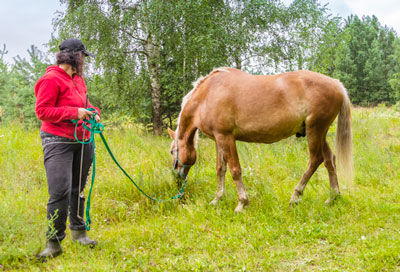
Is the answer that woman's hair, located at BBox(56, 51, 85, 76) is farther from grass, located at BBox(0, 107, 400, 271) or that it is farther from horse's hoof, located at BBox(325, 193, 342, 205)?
horse's hoof, located at BBox(325, 193, 342, 205)

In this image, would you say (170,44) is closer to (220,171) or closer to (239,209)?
(220,171)

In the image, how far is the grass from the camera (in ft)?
8.89

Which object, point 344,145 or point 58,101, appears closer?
point 58,101

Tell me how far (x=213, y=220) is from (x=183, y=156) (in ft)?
3.65

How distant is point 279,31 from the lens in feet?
37.0

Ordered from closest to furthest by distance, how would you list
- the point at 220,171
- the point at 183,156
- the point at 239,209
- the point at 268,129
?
1. the point at 268,129
2. the point at 239,209
3. the point at 183,156
4. the point at 220,171

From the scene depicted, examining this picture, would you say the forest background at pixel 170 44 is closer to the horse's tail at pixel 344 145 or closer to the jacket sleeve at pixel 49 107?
the horse's tail at pixel 344 145

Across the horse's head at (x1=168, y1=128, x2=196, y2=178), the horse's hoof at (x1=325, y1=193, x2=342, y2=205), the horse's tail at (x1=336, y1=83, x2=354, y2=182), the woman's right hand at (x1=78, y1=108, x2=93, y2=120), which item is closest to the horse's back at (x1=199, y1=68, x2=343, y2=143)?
the horse's tail at (x1=336, y1=83, x2=354, y2=182)

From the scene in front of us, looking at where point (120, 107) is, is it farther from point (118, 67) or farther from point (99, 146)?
point (99, 146)

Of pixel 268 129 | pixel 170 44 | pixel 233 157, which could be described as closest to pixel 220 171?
pixel 233 157

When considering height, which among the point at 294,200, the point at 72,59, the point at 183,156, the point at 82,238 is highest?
the point at 72,59

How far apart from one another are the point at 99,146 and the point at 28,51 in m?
11.0

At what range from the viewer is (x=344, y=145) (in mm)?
3904

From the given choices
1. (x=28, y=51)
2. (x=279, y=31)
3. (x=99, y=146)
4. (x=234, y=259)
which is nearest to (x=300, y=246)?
(x=234, y=259)
